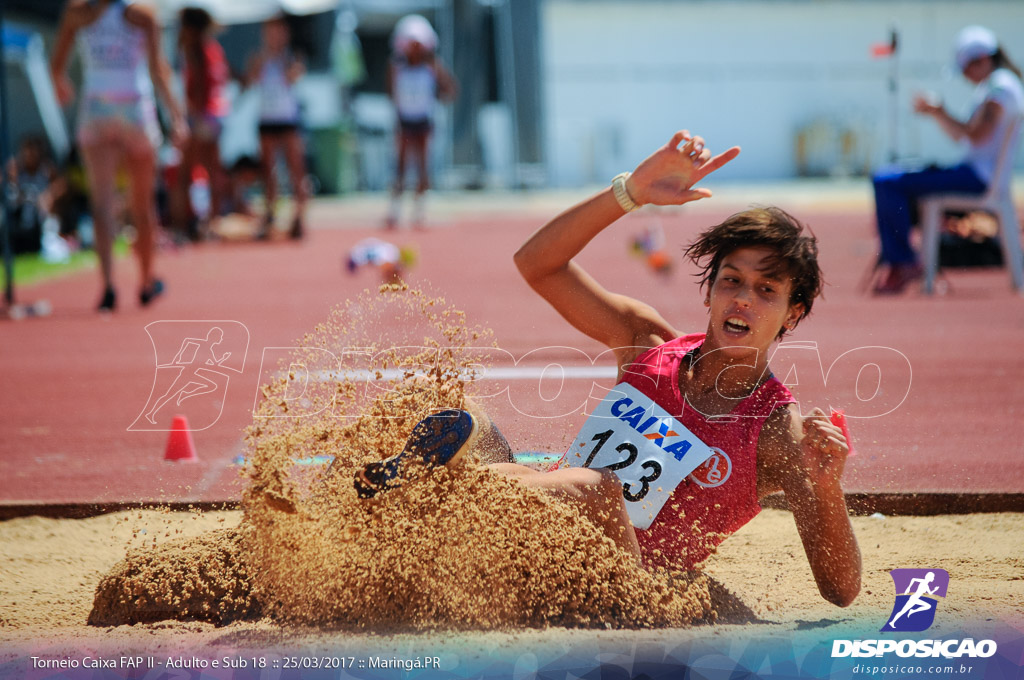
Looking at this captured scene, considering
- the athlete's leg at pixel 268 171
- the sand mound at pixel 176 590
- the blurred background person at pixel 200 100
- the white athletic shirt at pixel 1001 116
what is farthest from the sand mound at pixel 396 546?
the athlete's leg at pixel 268 171

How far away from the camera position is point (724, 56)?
27812 millimetres

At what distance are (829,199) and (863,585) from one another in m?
16.7

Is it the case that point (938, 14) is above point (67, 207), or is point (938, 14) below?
above

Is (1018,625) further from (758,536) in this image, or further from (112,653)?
(112,653)

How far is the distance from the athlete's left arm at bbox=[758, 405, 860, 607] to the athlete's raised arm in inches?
17.9

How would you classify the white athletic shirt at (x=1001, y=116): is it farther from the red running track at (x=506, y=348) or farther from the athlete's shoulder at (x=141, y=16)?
the athlete's shoulder at (x=141, y=16)

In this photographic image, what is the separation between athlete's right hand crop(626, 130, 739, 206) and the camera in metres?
2.80

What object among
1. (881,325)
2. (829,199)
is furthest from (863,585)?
(829,199)

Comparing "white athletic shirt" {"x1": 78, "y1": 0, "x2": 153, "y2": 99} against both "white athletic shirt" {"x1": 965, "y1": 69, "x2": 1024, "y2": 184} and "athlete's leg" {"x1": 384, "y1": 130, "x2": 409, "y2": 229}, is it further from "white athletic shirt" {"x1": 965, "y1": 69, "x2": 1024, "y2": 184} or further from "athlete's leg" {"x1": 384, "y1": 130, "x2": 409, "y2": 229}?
"athlete's leg" {"x1": 384, "y1": 130, "x2": 409, "y2": 229}

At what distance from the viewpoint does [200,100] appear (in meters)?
12.3

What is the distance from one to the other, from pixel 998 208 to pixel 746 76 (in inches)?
821

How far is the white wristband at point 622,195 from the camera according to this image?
2.85 metres

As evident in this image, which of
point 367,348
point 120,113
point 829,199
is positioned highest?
point 120,113

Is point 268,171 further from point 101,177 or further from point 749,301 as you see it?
Answer: point 749,301
